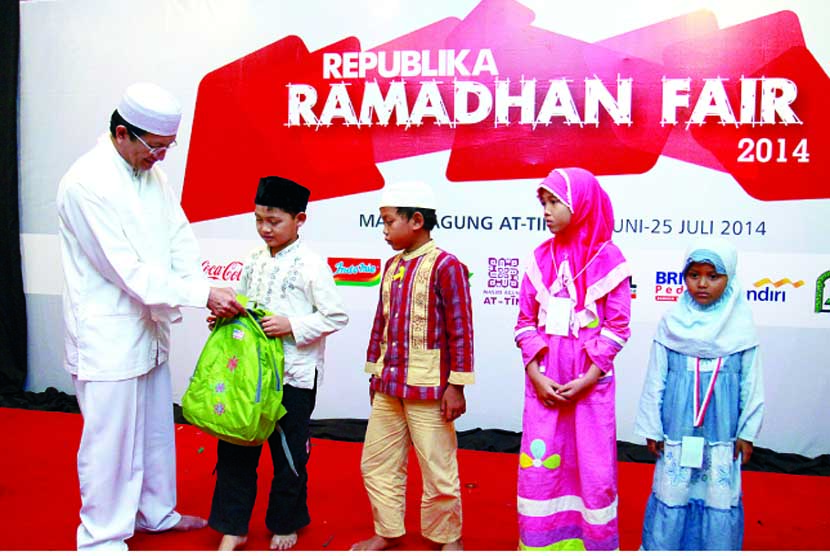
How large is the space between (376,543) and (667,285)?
2150 millimetres

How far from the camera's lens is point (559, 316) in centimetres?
253

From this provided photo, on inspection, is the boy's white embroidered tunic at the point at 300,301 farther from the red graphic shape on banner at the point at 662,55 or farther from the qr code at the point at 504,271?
the red graphic shape on banner at the point at 662,55

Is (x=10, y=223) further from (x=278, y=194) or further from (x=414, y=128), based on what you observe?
(x=278, y=194)

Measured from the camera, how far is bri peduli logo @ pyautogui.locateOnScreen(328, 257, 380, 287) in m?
4.40

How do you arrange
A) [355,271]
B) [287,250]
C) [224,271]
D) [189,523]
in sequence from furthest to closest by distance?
[224,271] → [355,271] → [189,523] → [287,250]

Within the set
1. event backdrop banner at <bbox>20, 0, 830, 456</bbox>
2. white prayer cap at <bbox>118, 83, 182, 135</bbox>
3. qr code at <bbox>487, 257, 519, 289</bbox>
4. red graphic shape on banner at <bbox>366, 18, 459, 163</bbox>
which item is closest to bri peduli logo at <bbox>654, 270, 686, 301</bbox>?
event backdrop banner at <bbox>20, 0, 830, 456</bbox>

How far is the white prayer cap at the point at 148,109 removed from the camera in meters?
2.68

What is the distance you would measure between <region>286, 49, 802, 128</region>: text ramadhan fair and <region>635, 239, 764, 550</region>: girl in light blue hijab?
175 centimetres

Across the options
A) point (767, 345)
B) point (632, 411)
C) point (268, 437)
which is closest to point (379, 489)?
point (268, 437)

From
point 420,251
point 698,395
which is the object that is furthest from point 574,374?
point 420,251

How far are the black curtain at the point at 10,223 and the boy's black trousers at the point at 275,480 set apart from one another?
268 centimetres

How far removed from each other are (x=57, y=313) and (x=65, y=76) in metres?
1.44

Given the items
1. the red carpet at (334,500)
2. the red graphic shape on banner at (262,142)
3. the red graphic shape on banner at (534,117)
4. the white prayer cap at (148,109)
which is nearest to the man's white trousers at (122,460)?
the red carpet at (334,500)

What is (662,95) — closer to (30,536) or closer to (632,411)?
(632,411)
